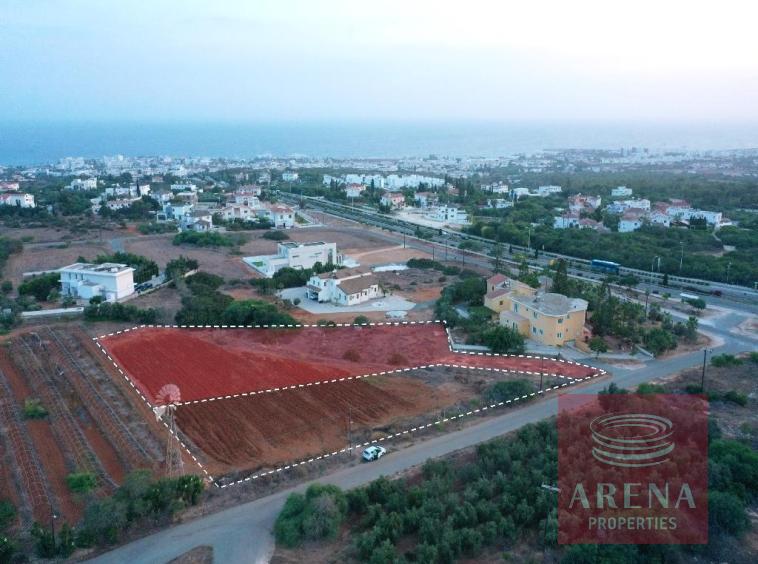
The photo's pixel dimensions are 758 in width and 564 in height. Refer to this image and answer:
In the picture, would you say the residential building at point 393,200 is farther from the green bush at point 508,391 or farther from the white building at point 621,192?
the green bush at point 508,391

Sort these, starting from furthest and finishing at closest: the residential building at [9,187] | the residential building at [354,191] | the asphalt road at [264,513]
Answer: the residential building at [354,191] → the residential building at [9,187] → the asphalt road at [264,513]

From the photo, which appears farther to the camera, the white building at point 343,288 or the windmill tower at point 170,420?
the white building at point 343,288

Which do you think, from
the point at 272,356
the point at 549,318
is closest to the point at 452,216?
the point at 549,318

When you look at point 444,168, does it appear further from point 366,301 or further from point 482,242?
point 366,301

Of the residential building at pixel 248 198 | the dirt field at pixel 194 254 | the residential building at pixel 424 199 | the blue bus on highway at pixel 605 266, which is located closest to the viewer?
the dirt field at pixel 194 254

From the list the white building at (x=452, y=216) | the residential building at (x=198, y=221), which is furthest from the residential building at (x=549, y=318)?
the white building at (x=452, y=216)

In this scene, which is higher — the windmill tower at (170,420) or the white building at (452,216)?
the white building at (452,216)

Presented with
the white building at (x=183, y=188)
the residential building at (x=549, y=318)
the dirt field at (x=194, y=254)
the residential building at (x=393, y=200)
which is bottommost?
the dirt field at (x=194, y=254)

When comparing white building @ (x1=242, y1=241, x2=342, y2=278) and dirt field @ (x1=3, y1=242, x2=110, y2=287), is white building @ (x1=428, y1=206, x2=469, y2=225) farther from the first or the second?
dirt field @ (x1=3, y1=242, x2=110, y2=287)
